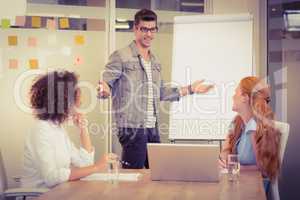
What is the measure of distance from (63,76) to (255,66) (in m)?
2.35

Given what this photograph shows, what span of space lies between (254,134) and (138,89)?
5.82 feet

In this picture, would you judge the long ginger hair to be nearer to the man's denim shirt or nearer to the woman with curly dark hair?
the woman with curly dark hair

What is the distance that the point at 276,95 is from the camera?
5047 millimetres

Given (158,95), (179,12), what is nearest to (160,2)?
(179,12)

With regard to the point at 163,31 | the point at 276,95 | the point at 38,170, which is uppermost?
the point at 163,31

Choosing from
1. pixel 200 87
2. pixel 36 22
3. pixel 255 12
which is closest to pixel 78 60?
pixel 36 22

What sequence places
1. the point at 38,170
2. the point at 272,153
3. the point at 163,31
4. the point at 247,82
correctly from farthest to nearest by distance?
the point at 163,31
the point at 247,82
the point at 272,153
the point at 38,170

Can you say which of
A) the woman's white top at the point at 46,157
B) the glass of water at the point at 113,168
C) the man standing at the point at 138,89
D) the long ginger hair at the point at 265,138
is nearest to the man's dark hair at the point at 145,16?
the man standing at the point at 138,89

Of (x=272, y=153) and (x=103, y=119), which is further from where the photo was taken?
(x=103, y=119)

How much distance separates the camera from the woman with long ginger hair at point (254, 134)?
3154 mm

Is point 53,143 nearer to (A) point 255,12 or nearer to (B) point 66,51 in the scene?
(B) point 66,51

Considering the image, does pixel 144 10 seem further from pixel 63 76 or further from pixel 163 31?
pixel 63 76

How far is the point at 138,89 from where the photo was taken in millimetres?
4789

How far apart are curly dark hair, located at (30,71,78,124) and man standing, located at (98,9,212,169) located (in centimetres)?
154
